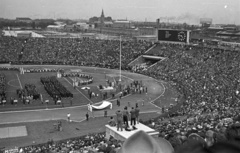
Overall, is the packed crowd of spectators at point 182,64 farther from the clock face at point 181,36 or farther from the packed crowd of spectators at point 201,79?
the clock face at point 181,36

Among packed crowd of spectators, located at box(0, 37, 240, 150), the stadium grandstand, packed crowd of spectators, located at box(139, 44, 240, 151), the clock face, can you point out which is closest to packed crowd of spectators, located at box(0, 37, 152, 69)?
packed crowd of spectators, located at box(0, 37, 240, 150)

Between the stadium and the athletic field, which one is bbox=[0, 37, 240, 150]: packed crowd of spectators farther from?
the athletic field

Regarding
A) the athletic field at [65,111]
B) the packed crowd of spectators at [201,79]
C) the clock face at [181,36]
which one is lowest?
the athletic field at [65,111]

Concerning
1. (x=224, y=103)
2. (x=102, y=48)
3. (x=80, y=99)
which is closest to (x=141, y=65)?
(x=102, y=48)

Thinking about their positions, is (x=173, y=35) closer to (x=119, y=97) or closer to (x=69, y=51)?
(x=69, y=51)

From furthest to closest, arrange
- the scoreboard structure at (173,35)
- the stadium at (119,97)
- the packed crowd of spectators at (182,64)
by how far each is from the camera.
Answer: the scoreboard structure at (173,35) → the packed crowd of spectators at (182,64) → the stadium at (119,97)

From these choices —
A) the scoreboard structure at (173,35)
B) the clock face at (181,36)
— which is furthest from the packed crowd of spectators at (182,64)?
the clock face at (181,36)

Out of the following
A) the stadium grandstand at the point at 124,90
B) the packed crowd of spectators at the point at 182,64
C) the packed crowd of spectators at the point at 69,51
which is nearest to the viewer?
the stadium grandstand at the point at 124,90
